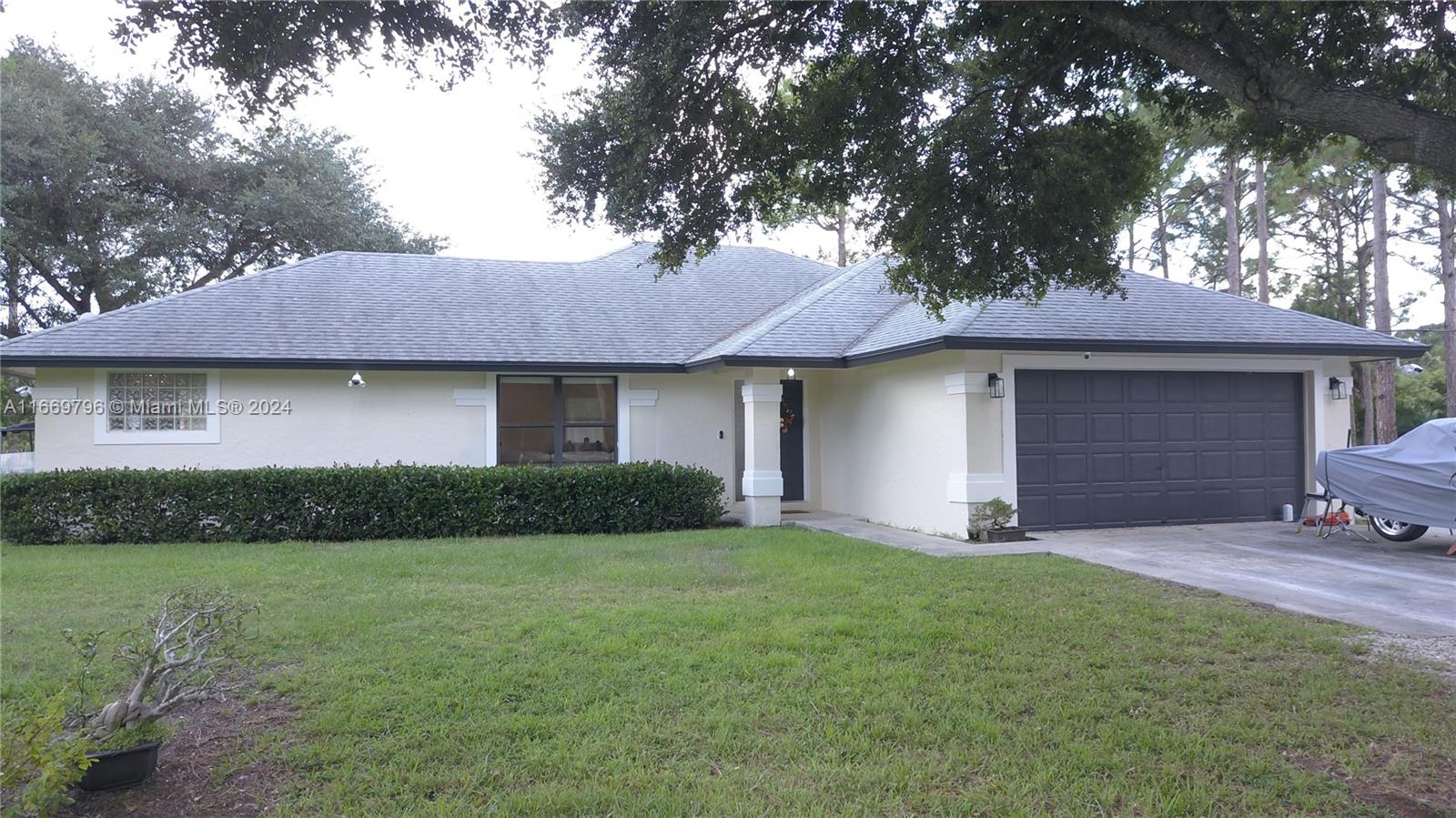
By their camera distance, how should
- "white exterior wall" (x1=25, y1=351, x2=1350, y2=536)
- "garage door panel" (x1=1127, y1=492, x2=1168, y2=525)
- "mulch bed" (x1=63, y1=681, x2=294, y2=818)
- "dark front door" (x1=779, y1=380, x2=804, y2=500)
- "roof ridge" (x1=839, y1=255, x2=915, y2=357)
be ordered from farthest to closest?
"dark front door" (x1=779, y1=380, x2=804, y2=500) → "roof ridge" (x1=839, y1=255, x2=915, y2=357) → "garage door panel" (x1=1127, y1=492, x2=1168, y2=525) → "white exterior wall" (x1=25, y1=351, x2=1350, y2=536) → "mulch bed" (x1=63, y1=681, x2=294, y2=818)

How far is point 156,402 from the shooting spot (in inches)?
503

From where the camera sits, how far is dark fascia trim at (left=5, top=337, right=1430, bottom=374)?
1118cm

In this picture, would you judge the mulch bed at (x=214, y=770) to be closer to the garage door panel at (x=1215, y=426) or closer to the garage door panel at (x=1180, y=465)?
the garage door panel at (x=1180, y=465)

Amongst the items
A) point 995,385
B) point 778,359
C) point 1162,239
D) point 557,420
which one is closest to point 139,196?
point 557,420

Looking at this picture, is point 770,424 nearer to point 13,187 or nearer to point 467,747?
point 467,747

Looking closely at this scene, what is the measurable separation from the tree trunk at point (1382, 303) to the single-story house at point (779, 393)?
→ 8.96 metres

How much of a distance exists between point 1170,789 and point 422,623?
5.05m

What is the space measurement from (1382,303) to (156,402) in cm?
2517

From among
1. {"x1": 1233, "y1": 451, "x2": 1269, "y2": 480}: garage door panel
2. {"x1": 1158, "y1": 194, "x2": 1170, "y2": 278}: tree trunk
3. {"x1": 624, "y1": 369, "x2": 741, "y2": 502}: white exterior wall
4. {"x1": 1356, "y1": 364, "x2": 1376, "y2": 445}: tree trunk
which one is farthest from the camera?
{"x1": 1158, "y1": 194, "x2": 1170, "y2": 278}: tree trunk

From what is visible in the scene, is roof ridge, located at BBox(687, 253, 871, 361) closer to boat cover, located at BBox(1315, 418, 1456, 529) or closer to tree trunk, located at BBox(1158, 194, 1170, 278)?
boat cover, located at BBox(1315, 418, 1456, 529)

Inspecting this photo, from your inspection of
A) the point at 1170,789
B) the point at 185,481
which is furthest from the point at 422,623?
the point at 185,481

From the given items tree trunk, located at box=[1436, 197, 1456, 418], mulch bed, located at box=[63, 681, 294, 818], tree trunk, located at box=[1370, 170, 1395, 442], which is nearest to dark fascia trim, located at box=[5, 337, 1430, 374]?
mulch bed, located at box=[63, 681, 294, 818]

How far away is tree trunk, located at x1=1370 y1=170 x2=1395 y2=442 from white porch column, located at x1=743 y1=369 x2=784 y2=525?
1573 centimetres

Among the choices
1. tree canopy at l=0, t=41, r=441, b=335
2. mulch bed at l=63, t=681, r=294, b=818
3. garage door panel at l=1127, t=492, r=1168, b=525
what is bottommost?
mulch bed at l=63, t=681, r=294, b=818
